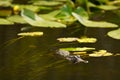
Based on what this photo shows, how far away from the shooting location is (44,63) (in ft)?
5.07

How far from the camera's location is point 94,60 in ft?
5.25

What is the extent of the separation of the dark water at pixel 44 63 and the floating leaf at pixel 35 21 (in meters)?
0.23

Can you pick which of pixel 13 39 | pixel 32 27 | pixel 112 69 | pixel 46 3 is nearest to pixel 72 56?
pixel 112 69

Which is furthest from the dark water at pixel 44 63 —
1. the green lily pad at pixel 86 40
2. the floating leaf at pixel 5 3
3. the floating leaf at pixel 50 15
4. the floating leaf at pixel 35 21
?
the floating leaf at pixel 5 3

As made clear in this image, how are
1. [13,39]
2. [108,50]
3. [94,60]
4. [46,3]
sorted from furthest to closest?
[46,3], [13,39], [108,50], [94,60]

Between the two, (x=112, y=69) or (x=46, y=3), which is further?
(x=46, y=3)

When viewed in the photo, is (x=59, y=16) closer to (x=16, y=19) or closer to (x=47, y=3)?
(x=16, y=19)

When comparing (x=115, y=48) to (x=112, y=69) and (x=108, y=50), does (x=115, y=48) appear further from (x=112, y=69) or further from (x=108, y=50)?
(x=112, y=69)

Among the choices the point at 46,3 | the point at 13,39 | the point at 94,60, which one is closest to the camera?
the point at 94,60

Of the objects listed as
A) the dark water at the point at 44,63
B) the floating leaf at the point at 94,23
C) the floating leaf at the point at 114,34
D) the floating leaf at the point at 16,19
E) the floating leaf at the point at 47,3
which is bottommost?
the floating leaf at the point at 47,3

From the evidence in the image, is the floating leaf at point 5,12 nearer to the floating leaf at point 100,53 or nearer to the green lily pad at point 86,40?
the green lily pad at point 86,40

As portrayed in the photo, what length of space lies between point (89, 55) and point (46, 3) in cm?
116

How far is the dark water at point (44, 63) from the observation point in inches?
55.2

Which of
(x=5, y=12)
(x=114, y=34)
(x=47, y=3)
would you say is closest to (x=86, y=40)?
(x=114, y=34)
